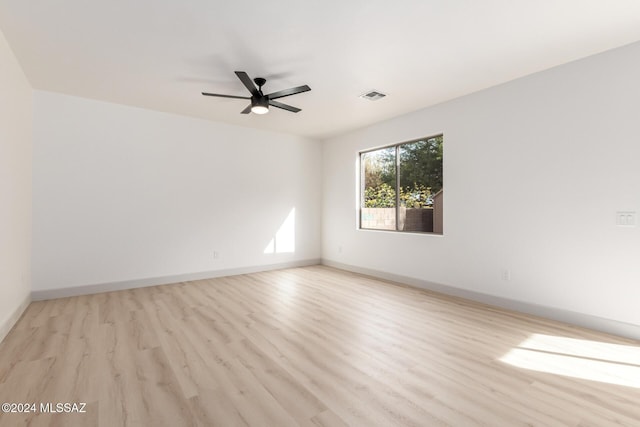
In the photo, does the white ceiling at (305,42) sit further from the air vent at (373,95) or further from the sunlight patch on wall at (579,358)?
the sunlight patch on wall at (579,358)

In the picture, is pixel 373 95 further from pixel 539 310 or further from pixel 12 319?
pixel 12 319

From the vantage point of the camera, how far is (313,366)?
2.24 metres

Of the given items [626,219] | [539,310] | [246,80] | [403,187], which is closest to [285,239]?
[403,187]

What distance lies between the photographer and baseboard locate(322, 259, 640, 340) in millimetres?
2836

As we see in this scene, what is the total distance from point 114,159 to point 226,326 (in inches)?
125

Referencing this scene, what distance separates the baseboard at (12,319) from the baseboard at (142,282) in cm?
30

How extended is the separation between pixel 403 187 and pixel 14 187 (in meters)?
5.00

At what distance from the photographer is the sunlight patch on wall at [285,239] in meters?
5.98

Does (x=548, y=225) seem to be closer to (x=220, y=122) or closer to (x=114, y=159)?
(x=220, y=122)

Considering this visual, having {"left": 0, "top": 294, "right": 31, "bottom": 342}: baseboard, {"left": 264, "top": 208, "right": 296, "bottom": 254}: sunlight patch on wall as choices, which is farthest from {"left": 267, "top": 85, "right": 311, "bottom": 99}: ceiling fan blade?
{"left": 0, "top": 294, "right": 31, "bottom": 342}: baseboard

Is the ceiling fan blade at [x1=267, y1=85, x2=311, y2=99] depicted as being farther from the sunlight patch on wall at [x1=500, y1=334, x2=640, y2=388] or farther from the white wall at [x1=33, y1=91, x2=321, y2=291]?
the sunlight patch on wall at [x1=500, y1=334, x2=640, y2=388]

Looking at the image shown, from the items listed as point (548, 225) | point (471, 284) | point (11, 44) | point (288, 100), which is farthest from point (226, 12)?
point (471, 284)

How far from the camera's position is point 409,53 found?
3.01 m

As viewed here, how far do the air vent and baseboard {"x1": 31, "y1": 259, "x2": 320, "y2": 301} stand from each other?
11.7 ft
